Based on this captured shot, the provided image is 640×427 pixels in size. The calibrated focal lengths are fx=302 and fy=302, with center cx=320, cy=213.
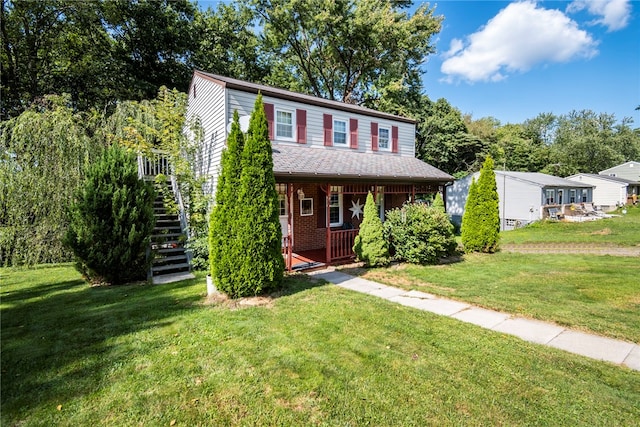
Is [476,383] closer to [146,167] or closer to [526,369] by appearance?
[526,369]

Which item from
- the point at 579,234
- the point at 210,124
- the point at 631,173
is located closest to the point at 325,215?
the point at 210,124

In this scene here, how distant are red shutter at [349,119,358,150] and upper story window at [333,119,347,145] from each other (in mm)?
279

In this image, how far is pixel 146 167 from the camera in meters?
12.1

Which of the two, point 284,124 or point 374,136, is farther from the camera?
point 374,136

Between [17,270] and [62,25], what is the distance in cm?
1457

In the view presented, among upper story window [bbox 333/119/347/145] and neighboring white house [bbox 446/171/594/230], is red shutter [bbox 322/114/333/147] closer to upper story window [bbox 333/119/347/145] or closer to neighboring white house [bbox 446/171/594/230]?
upper story window [bbox 333/119/347/145]

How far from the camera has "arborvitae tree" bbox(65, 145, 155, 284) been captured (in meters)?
6.99

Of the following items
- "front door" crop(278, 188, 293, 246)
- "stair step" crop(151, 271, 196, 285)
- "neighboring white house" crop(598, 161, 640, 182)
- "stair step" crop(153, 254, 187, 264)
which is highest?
"neighboring white house" crop(598, 161, 640, 182)

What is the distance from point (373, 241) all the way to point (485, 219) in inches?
214

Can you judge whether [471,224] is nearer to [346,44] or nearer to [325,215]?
[325,215]

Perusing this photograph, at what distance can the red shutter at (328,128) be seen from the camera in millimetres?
12008

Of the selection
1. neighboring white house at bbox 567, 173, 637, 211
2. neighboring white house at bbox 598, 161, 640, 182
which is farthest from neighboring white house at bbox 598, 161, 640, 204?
neighboring white house at bbox 567, 173, 637, 211

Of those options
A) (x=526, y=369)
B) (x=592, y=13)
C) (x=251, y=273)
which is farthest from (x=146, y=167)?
(x=592, y=13)

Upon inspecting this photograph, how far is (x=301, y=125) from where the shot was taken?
1132cm
